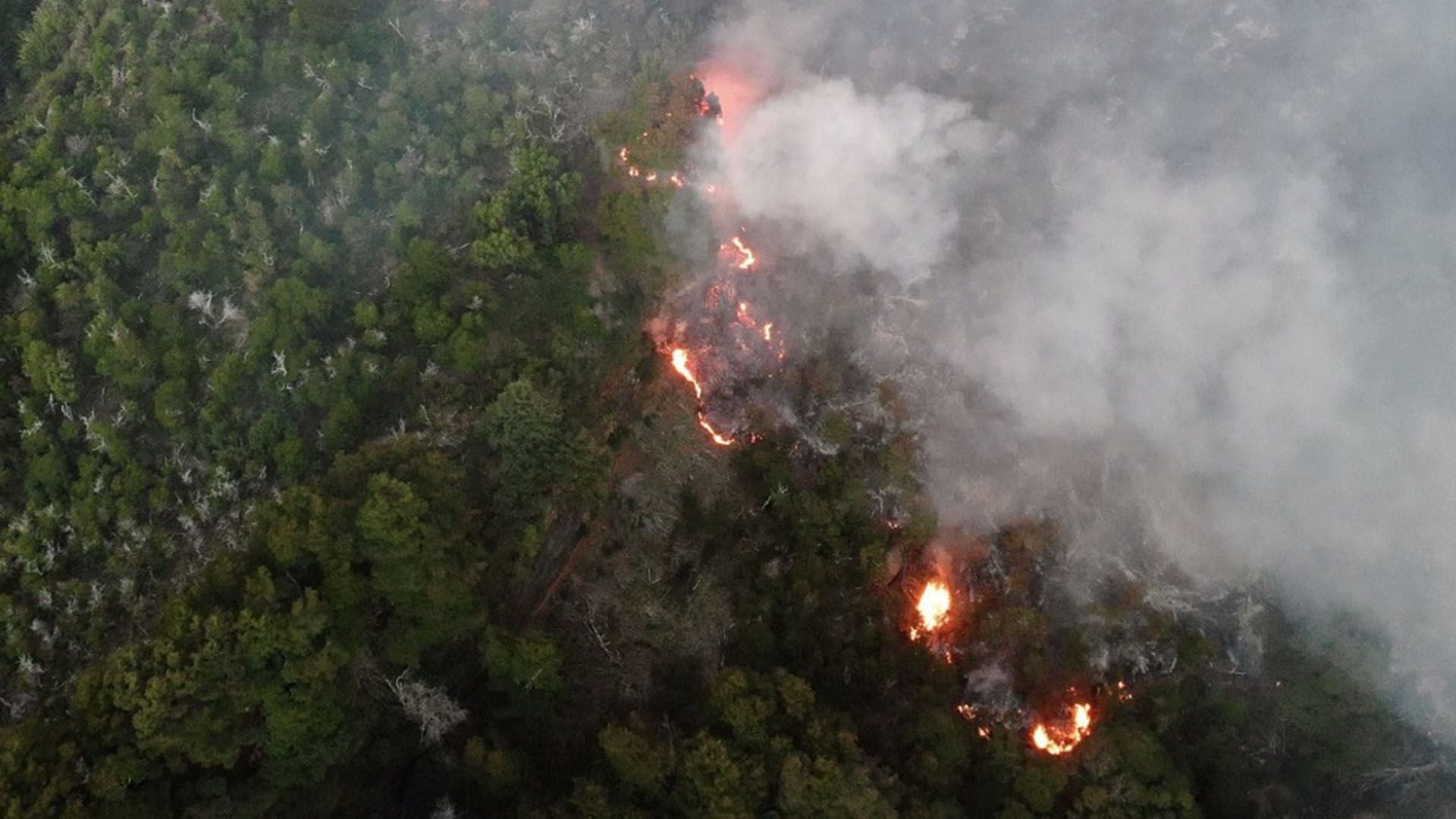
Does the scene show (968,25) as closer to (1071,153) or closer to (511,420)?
(1071,153)

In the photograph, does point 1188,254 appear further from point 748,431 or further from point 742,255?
point 748,431

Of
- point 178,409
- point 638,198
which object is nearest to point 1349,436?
point 638,198

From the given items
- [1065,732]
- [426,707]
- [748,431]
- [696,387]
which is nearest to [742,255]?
[696,387]

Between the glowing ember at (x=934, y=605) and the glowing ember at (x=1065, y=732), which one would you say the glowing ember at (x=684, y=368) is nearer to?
the glowing ember at (x=934, y=605)

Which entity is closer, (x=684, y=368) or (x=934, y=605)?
(x=934, y=605)

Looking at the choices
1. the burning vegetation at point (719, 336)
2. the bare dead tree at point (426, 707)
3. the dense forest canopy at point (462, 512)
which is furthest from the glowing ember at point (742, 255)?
the bare dead tree at point (426, 707)

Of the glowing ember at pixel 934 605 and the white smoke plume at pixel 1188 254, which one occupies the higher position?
the white smoke plume at pixel 1188 254
